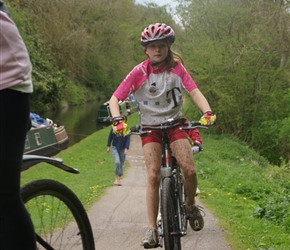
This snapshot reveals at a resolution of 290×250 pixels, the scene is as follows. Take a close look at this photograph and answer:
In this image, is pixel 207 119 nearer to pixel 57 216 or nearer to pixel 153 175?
pixel 153 175

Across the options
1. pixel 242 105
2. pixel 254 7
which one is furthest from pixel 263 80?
pixel 254 7

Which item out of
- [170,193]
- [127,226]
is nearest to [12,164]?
[170,193]

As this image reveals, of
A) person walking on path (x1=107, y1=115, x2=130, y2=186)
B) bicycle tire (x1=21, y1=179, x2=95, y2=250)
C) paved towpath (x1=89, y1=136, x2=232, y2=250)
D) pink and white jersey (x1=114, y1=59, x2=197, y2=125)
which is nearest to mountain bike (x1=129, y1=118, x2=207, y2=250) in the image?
pink and white jersey (x1=114, y1=59, x2=197, y2=125)

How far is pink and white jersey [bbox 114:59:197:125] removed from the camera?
4809 millimetres

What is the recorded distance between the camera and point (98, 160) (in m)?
21.3

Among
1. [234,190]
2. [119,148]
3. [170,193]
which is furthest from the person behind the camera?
[119,148]

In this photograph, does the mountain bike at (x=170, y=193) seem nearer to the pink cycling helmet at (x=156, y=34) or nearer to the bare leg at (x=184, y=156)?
the bare leg at (x=184, y=156)

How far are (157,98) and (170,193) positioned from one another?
0.91 metres

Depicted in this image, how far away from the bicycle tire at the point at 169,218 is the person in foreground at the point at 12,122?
220cm

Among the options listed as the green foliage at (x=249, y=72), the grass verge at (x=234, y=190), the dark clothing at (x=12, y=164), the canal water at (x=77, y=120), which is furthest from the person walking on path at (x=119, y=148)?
the canal water at (x=77, y=120)

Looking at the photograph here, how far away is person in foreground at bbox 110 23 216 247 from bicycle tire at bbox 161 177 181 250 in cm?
25

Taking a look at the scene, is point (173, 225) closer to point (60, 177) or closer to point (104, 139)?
point (60, 177)

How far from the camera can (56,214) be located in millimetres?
2896

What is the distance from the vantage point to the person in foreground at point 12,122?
81.3 inches
